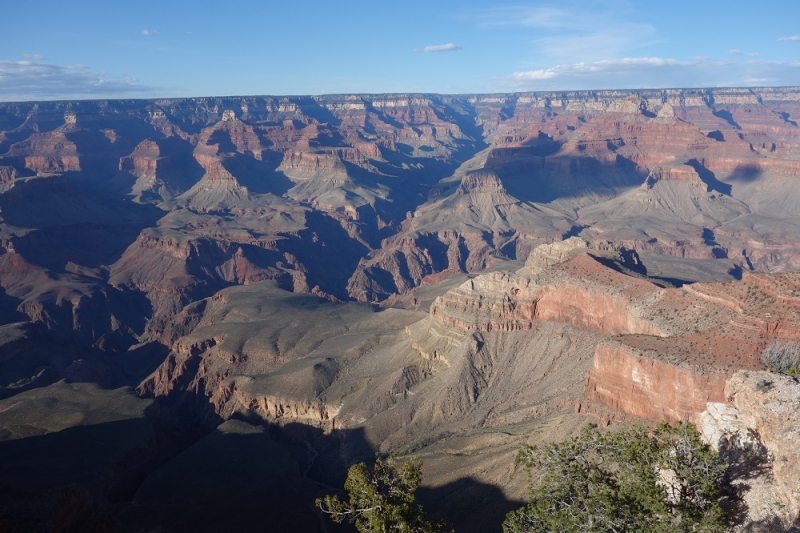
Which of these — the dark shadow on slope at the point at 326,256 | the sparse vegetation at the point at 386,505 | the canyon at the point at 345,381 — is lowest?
the dark shadow on slope at the point at 326,256

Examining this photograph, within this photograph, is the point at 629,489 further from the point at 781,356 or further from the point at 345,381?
the point at 345,381

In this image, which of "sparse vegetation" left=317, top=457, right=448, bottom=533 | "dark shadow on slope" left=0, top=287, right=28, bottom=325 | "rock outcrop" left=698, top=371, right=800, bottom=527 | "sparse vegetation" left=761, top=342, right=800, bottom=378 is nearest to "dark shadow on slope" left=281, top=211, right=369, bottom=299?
"dark shadow on slope" left=0, top=287, right=28, bottom=325

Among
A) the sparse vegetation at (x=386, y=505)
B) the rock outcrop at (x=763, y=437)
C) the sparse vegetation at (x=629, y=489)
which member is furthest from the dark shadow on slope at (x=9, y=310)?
the rock outcrop at (x=763, y=437)

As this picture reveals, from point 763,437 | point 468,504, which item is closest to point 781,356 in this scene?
point 763,437

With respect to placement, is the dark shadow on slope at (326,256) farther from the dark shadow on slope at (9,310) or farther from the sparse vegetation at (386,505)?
the sparse vegetation at (386,505)

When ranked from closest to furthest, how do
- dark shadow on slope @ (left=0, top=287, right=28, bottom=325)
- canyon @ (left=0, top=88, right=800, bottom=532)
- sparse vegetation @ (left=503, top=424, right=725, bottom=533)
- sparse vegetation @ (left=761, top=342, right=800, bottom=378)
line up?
sparse vegetation @ (left=503, top=424, right=725, bottom=533) < sparse vegetation @ (left=761, top=342, right=800, bottom=378) < canyon @ (left=0, top=88, right=800, bottom=532) < dark shadow on slope @ (left=0, top=287, right=28, bottom=325)

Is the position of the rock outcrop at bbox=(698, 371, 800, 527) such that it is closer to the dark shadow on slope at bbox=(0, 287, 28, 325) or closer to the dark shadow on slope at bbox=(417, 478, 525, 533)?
the dark shadow on slope at bbox=(417, 478, 525, 533)
